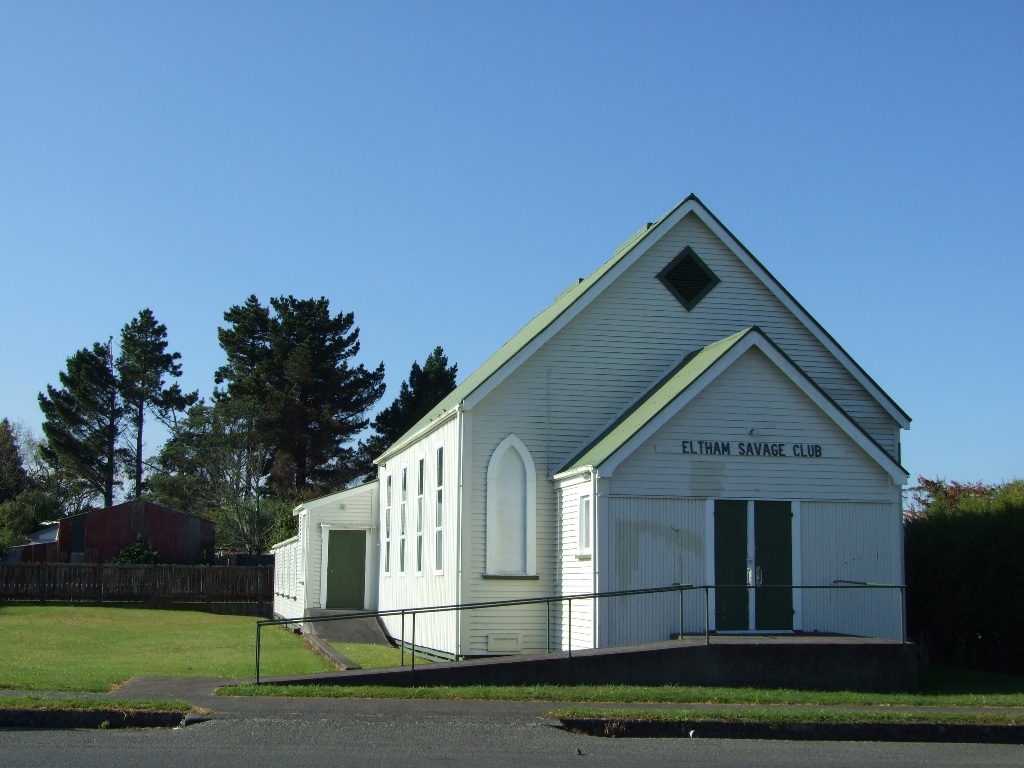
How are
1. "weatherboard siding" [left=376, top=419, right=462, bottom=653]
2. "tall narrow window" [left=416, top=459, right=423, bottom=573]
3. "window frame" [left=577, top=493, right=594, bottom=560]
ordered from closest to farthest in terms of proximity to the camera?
"window frame" [left=577, top=493, right=594, bottom=560], "weatherboard siding" [left=376, top=419, right=462, bottom=653], "tall narrow window" [left=416, top=459, right=423, bottom=573]

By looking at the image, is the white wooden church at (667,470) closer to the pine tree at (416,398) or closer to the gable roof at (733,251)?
the gable roof at (733,251)

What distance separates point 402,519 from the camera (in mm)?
28469

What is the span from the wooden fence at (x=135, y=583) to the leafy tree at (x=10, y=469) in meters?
43.5

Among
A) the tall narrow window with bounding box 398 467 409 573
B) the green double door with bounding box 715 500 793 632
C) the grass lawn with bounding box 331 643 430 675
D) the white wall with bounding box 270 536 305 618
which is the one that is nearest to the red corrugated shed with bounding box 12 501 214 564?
the white wall with bounding box 270 536 305 618

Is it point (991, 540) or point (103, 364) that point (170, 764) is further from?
point (103, 364)

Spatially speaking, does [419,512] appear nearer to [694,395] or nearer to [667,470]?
[667,470]

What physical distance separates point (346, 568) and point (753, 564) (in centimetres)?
1582

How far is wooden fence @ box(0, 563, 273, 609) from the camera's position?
140 feet

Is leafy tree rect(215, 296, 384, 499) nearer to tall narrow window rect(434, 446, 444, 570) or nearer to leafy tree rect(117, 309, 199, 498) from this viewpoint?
leafy tree rect(117, 309, 199, 498)

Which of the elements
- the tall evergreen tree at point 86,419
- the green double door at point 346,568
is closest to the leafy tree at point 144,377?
the tall evergreen tree at point 86,419

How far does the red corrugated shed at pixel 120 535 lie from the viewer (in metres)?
52.6

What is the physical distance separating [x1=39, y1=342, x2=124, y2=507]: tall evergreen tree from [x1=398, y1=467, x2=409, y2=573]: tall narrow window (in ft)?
192

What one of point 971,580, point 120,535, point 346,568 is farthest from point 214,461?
point 971,580

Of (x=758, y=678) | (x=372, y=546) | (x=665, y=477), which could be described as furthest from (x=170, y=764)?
(x=372, y=546)
